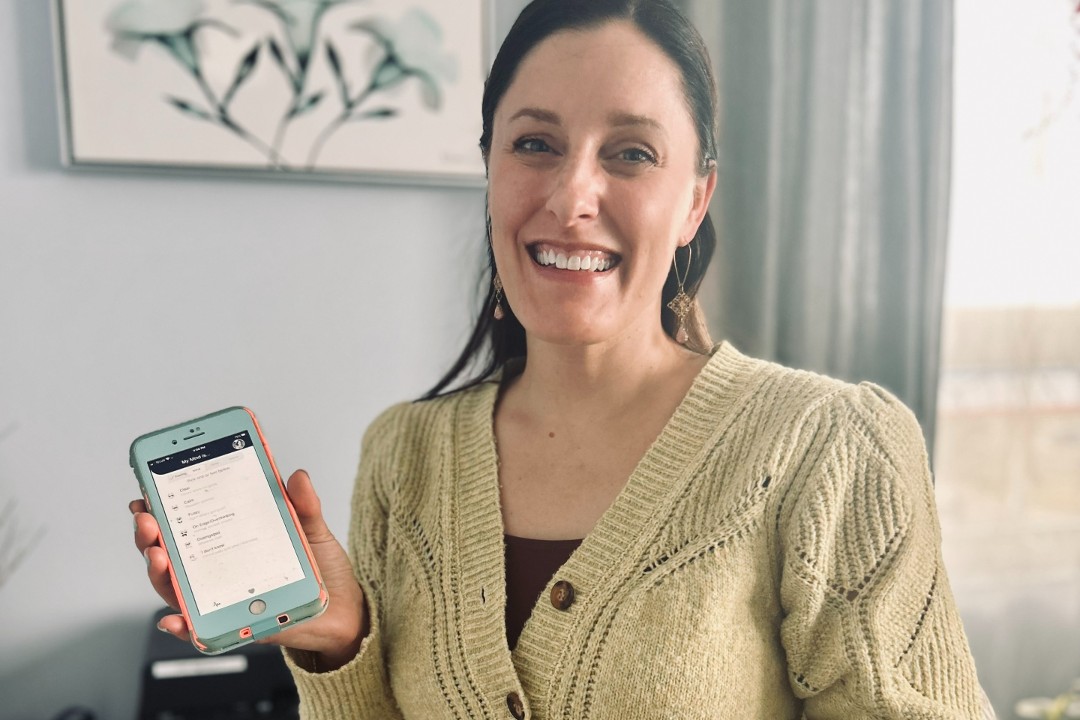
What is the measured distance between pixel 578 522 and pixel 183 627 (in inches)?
15.8

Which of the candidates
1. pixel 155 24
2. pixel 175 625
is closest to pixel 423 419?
pixel 175 625

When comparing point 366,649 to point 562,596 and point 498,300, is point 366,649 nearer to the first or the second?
point 562,596

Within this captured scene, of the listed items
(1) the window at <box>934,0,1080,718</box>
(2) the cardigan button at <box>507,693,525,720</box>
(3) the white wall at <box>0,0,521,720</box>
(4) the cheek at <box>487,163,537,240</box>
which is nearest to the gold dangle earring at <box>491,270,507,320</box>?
(4) the cheek at <box>487,163,537,240</box>

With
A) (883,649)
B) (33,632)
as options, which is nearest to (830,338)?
(883,649)

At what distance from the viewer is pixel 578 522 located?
894mm

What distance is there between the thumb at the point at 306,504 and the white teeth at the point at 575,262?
0.34m

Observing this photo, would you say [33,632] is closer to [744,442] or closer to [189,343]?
[189,343]

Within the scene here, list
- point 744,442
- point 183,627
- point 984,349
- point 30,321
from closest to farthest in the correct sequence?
point 183,627 < point 744,442 < point 30,321 < point 984,349

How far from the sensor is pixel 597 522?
2.86 feet

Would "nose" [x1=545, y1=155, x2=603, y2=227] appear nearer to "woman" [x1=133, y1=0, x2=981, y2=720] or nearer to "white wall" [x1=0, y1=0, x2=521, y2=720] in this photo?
"woman" [x1=133, y1=0, x2=981, y2=720]

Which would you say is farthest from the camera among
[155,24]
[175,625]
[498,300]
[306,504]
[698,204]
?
[155,24]

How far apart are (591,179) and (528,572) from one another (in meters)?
0.43

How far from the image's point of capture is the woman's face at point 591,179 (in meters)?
0.85

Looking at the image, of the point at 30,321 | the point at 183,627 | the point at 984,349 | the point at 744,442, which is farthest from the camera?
the point at 984,349
